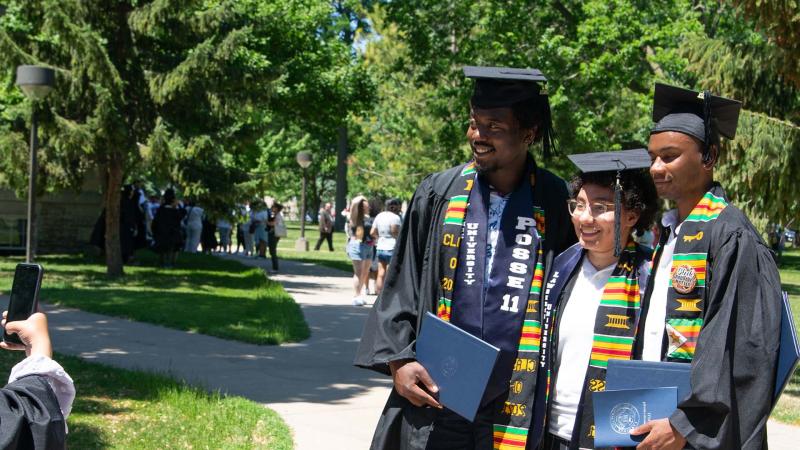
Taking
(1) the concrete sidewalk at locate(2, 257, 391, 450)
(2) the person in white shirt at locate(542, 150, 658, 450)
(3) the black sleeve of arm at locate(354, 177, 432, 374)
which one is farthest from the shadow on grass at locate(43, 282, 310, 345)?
(2) the person in white shirt at locate(542, 150, 658, 450)

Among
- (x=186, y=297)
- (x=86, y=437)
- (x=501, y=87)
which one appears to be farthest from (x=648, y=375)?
(x=186, y=297)

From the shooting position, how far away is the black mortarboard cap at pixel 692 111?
10.7ft

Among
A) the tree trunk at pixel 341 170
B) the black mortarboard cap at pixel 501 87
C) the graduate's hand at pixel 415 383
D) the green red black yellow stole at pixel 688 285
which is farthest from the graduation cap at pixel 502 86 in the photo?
the tree trunk at pixel 341 170

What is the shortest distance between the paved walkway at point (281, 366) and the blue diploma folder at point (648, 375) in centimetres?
398

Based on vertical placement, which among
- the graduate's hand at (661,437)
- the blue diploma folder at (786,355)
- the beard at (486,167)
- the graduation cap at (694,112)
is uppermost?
the graduation cap at (694,112)

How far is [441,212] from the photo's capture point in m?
3.62

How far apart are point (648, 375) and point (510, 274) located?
0.64 m

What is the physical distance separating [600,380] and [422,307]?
641 millimetres

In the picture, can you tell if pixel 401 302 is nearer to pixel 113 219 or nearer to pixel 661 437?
pixel 661 437

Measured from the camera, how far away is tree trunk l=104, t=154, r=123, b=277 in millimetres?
19531

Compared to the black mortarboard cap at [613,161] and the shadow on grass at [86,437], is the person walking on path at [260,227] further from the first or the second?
the black mortarboard cap at [613,161]

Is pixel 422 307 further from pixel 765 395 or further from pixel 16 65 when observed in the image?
pixel 16 65

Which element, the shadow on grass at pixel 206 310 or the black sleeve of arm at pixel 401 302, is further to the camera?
the shadow on grass at pixel 206 310

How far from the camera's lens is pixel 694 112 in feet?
10.9
